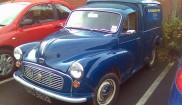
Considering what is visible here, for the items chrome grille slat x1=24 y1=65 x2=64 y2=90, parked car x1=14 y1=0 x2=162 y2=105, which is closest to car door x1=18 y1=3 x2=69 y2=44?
parked car x1=14 y1=0 x2=162 y2=105

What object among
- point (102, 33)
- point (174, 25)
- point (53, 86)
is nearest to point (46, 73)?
point (53, 86)

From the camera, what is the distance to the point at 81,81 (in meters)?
3.78

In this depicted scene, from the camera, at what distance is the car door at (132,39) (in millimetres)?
4972

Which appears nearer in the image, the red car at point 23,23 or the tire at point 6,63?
the tire at point 6,63

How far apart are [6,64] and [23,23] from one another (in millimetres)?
1077

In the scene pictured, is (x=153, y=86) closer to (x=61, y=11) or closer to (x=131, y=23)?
(x=131, y=23)

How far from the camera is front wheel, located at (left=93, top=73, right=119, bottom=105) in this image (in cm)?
407

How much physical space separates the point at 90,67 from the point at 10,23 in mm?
2890

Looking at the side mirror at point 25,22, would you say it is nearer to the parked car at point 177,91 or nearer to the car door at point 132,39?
the car door at point 132,39

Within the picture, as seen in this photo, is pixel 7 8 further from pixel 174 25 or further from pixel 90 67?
pixel 174 25

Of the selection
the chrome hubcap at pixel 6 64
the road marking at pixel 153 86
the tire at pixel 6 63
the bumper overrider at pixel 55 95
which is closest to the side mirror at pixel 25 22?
the tire at pixel 6 63

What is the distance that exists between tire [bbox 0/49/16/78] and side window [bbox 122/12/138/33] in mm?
2598

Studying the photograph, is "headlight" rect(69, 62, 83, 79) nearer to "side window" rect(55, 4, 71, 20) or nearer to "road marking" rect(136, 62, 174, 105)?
"road marking" rect(136, 62, 174, 105)

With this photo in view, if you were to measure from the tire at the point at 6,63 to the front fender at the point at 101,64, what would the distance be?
2.43m
